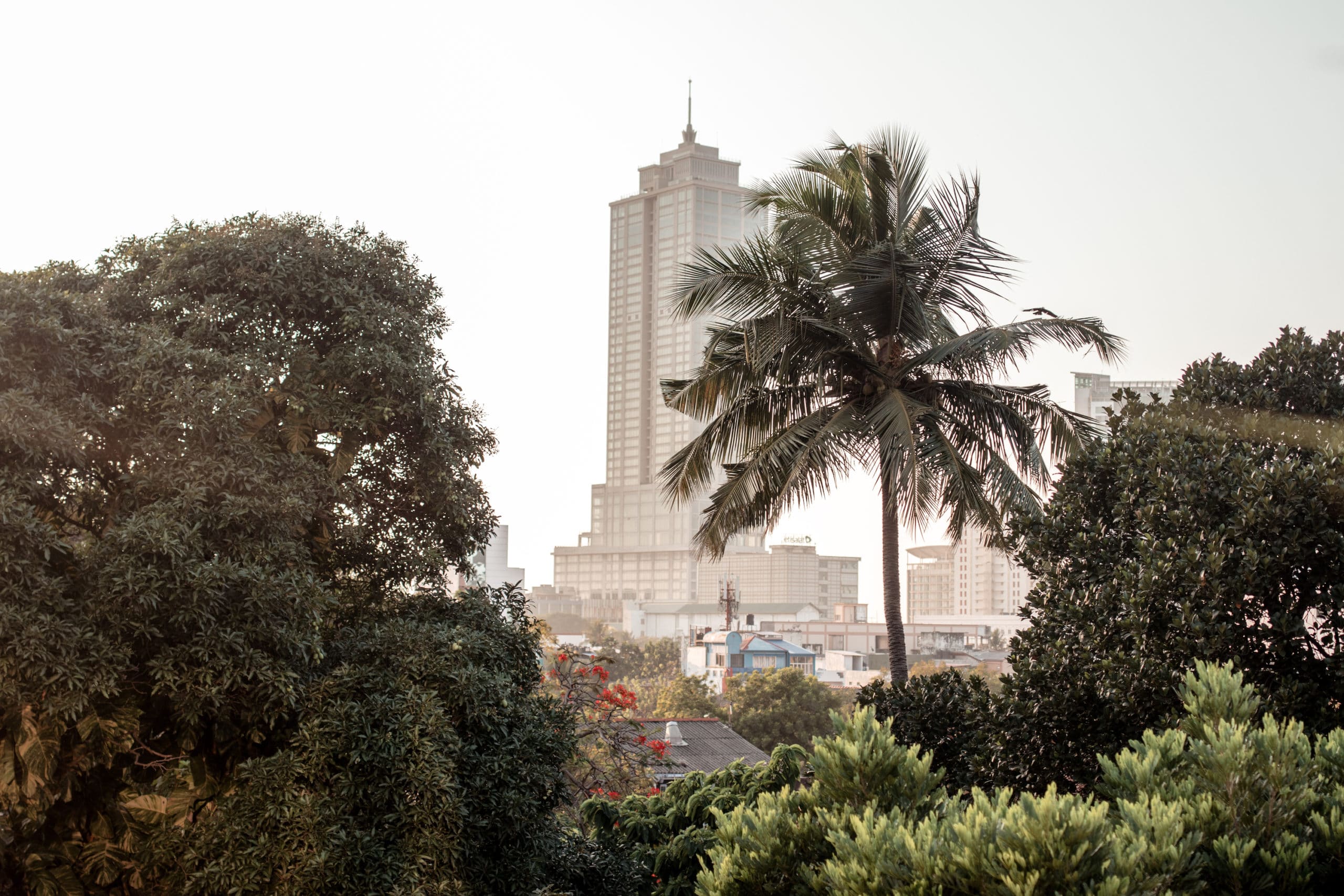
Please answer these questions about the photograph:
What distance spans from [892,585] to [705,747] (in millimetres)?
15035

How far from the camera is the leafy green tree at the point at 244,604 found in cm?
628

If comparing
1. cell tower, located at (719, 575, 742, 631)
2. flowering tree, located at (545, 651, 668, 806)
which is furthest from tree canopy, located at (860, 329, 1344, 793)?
cell tower, located at (719, 575, 742, 631)

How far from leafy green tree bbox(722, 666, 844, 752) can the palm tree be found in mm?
24166

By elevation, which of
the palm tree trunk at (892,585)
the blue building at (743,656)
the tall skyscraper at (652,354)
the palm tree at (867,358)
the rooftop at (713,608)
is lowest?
the blue building at (743,656)

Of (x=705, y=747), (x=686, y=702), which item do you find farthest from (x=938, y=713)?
(x=686, y=702)

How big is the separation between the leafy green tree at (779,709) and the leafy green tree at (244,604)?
2737 cm

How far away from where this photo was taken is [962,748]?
28.8 feet

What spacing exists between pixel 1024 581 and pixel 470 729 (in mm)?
148764

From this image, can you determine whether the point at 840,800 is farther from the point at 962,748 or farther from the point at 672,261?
the point at 672,261

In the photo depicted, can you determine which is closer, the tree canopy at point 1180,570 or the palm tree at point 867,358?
the tree canopy at point 1180,570

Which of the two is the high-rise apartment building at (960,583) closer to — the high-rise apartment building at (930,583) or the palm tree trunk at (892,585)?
the high-rise apartment building at (930,583)

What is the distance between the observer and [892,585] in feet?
35.3

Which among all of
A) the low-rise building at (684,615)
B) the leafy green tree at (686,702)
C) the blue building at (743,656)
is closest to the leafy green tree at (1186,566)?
the leafy green tree at (686,702)

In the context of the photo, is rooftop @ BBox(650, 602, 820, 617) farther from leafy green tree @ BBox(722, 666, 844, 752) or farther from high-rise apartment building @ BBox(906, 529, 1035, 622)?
leafy green tree @ BBox(722, 666, 844, 752)
